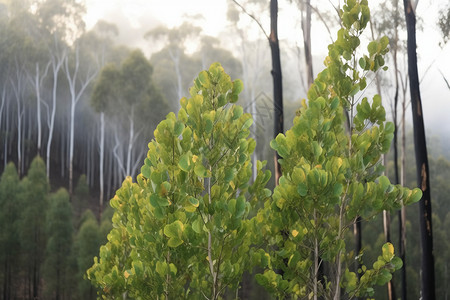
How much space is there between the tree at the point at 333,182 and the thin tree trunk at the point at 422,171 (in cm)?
286

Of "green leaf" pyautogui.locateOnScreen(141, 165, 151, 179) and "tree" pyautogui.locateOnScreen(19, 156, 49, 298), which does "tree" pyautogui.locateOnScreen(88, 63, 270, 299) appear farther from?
"tree" pyautogui.locateOnScreen(19, 156, 49, 298)

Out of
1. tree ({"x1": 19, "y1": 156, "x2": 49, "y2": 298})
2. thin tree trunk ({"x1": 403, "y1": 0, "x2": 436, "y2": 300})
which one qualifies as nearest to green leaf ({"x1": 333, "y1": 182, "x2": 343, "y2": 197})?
thin tree trunk ({"x1": 403, "y1": 0, "x2": 436, "y2": 300})

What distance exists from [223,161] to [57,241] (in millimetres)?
14236

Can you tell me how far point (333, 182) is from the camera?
2615mm

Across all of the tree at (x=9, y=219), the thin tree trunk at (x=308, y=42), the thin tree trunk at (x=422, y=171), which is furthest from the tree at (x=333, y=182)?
the tree at (x=9, y=219)

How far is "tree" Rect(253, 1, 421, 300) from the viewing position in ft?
8.90

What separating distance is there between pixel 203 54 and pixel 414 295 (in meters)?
15.4

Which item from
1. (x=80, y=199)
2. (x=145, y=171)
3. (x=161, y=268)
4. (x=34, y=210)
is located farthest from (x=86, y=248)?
(x=145, y=171)

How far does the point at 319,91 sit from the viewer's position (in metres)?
3.12

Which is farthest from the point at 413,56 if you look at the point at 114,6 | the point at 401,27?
the point at 114,6

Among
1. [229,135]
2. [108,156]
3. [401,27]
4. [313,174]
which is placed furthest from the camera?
[108,156]

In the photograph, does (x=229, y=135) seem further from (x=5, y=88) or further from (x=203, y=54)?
(x=5, y=88)

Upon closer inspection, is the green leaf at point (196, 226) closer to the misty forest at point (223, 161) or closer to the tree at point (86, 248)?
the misty forest at point (223, 161)

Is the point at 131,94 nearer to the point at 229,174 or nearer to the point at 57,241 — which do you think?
the point at 57,241
